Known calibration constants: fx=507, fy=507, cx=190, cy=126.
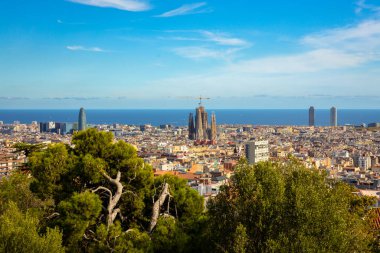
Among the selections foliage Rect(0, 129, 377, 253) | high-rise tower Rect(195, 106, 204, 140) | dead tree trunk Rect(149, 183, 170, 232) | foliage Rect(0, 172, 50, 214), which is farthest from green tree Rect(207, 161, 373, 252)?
high-rise tower Rect(195, 106, 204, 140)

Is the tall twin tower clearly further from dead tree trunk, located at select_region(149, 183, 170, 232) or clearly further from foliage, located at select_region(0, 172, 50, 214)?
dead tree trunk, located at select_region(149, 183, 170, 232)

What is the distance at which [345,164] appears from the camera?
255ft

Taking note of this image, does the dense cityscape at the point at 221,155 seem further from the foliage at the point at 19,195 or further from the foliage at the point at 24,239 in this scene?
the foliage at the point at 24,239

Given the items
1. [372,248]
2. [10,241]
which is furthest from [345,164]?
[10,241]

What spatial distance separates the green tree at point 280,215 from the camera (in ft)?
34.2

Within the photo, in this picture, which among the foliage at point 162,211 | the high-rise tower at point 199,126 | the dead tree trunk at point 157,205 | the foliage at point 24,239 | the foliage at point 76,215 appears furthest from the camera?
the high-rise tower at point 199,126

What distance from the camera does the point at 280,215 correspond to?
10758 millimetres

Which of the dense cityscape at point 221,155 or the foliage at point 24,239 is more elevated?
the foliage at point 24,239

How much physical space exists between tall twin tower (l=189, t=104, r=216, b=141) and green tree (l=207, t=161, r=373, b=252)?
114973mm

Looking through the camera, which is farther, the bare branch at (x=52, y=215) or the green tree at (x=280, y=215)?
the bare branch at (x=52, y=215)

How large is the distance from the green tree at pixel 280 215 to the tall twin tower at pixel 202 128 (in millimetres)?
114973

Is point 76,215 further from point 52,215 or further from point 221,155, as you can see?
point 221,155

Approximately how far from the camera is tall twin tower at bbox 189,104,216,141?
129 metres

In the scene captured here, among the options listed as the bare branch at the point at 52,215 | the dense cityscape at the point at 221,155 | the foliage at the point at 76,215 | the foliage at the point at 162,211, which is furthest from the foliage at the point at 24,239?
the dense cityscape at the point at 221,155
